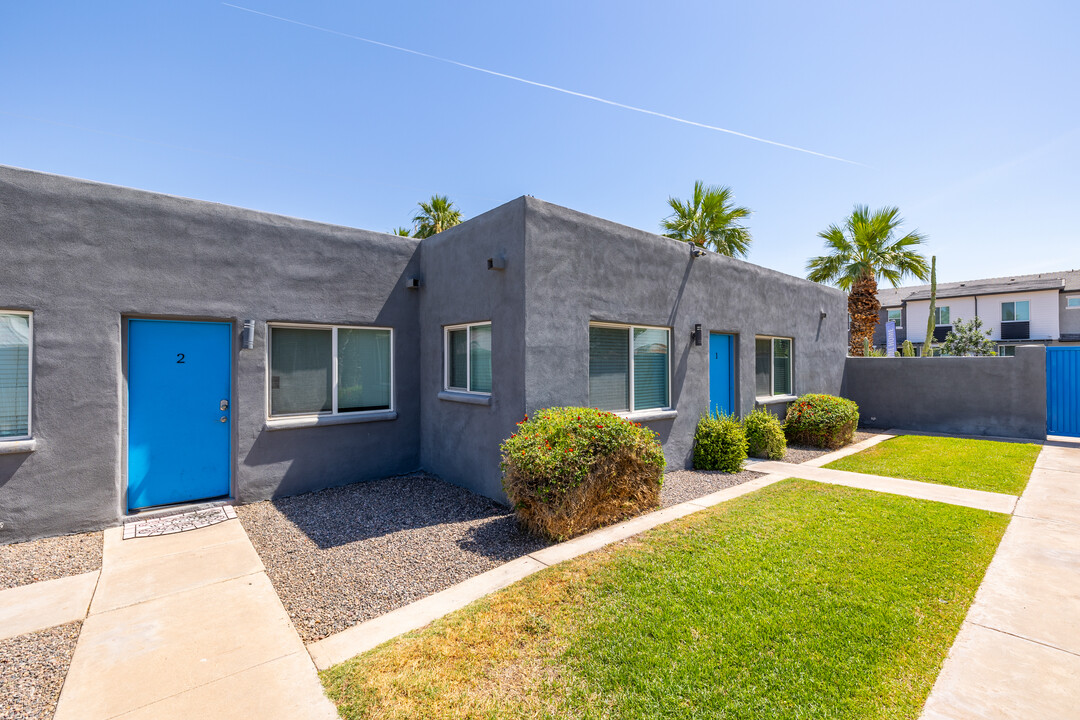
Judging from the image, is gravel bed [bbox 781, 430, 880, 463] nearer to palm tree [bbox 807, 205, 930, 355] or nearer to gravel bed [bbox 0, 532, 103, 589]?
palm tree [bbox 807, 205, 930, 355]

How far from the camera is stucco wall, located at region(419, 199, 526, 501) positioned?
6.05 metres

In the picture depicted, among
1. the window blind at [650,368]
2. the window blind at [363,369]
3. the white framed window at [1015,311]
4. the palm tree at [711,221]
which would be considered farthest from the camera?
the white framed window at [1015,311]

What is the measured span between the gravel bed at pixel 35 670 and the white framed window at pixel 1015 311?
129 ft

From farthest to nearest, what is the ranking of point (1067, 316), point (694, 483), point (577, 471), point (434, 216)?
point (1067, 316) < point (434, 216) < point (694, 483) < point (577, 471)

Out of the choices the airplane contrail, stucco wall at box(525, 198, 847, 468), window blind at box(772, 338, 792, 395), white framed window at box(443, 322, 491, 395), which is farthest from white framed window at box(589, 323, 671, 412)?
the airplane contrail

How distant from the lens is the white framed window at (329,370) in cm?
664

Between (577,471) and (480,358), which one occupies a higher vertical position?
(480,358)

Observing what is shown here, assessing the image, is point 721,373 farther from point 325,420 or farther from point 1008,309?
point 1008,309

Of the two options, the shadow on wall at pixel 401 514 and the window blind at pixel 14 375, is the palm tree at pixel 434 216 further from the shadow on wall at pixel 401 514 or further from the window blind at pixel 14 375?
the window blind at pixel 14 375

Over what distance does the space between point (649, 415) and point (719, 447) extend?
67.8 inches

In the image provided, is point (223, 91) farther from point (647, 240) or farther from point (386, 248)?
point (647, 240)

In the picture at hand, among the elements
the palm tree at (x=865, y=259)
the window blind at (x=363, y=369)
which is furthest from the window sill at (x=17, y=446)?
the palm tree at (x=865, y=259)

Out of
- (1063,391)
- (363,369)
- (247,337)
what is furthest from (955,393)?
(247,337)

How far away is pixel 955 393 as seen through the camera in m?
12.4
